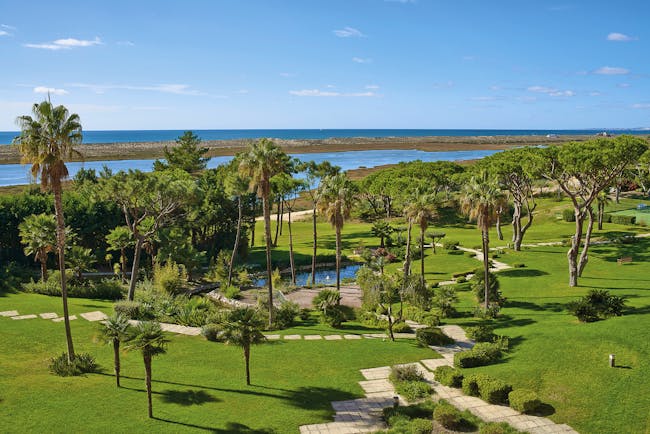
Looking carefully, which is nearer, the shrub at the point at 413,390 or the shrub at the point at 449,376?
the shrub at the point at 413,390

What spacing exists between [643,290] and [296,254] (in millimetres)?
35525

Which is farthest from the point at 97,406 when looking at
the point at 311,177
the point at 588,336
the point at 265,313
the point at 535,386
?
the point at 311,177

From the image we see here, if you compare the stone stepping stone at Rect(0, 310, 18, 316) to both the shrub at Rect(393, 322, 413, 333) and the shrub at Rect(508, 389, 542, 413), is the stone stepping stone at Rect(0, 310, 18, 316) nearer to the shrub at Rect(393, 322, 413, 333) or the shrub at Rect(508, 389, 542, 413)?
the shrub at Rect(393, 322, 413, 333)

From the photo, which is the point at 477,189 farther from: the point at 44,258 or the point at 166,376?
the point at 44,258

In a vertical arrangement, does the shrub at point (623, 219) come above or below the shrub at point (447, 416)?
above

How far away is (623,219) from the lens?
69.2m

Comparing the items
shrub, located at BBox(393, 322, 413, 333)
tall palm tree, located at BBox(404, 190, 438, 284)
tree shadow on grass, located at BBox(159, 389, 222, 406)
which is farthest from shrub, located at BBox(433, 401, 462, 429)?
tall palm tree, located at BBox(404, 190, 438, 284)

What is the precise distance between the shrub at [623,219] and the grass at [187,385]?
169ft

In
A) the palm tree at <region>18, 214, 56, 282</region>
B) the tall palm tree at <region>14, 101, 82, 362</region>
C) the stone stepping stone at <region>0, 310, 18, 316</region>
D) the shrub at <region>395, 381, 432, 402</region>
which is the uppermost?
the tall palm tree at <region>14, 101, 82, 362</region>

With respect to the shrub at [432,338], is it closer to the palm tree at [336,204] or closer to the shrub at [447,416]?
the shrub at [447,416]

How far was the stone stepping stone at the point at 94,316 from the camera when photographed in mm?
34656

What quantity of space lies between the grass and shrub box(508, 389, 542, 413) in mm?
7259

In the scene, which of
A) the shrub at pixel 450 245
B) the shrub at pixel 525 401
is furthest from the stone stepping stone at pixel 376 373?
the shrub at pixel 450 245

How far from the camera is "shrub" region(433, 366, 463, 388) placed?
2509 cm
